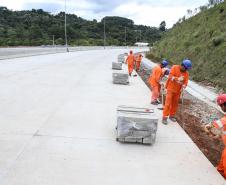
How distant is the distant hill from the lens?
8575 centimetres

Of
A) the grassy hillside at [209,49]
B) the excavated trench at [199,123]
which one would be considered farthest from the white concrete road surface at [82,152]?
the grassy hillside at [209,49]

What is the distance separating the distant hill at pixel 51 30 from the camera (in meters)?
85.8

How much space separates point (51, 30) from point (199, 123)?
92.6 metres

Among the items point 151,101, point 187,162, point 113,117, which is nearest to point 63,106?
Answer: point 113,117

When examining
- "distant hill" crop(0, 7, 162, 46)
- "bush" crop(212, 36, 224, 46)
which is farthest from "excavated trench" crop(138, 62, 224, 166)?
"distant hill" crop(0, 7, 162, 46)

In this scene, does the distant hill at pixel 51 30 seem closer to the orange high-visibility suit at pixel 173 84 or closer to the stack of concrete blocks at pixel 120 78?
the stack of concrete blocks at pixel 120 78

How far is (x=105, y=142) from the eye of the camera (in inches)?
294

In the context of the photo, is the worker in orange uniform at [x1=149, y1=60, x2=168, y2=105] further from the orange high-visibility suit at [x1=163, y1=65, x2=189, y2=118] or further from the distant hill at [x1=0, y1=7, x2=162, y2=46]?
the distant hill at [x1=0, y1=7, x2=162, y2=46]

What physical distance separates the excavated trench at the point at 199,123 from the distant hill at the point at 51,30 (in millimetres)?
64525

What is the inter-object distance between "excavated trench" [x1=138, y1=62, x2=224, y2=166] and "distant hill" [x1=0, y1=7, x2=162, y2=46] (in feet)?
212

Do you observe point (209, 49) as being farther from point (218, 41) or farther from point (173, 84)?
point (173, 84)

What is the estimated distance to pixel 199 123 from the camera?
10680 millimetres

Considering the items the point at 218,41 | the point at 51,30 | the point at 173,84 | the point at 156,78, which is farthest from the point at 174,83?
the point at 51,30

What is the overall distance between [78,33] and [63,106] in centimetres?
10316
